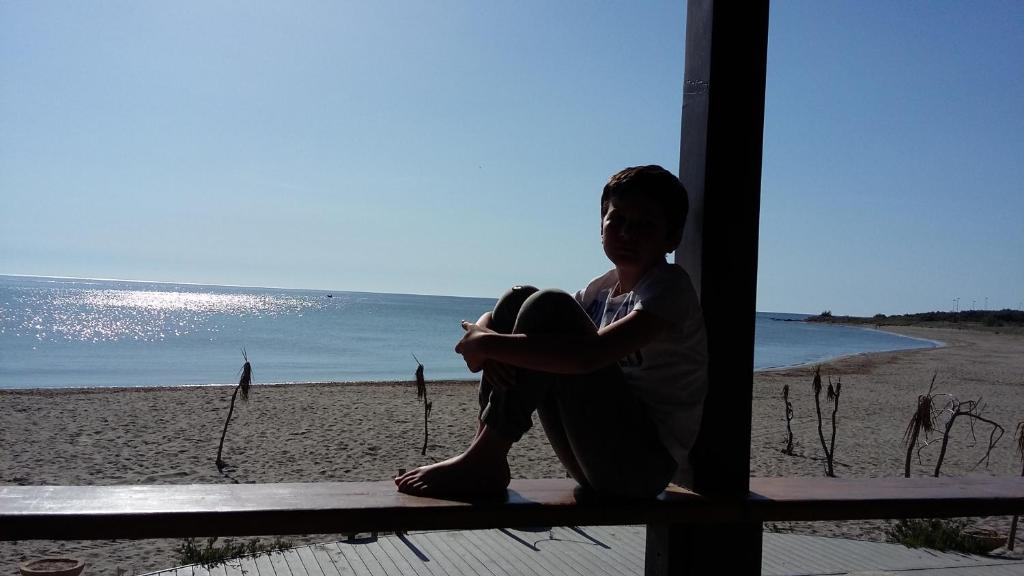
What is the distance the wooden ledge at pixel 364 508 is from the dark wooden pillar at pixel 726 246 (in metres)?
0.11

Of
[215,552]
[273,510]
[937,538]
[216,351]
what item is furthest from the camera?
[216,351]

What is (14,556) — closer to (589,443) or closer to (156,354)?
(589,443)

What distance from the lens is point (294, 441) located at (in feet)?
37.3

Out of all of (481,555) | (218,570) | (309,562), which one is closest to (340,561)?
(309,562)

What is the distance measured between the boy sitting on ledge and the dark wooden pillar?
82 millimetres

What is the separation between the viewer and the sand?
869 centimetres

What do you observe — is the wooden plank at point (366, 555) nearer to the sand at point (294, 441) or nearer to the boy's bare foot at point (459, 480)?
the sand at point (294, 441)

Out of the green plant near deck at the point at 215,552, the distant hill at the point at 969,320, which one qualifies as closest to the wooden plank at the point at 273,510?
the green plant near deck at the point at 215,552

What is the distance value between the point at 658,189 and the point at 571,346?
47 centimetres

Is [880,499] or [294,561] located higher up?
[880,499]

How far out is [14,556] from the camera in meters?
5.76

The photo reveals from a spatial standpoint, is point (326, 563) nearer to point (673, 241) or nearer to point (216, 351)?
point (673, 241)

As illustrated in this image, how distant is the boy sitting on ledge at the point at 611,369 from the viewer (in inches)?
66.8

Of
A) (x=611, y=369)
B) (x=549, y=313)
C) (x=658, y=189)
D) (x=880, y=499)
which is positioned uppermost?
(x=658, y=189)
